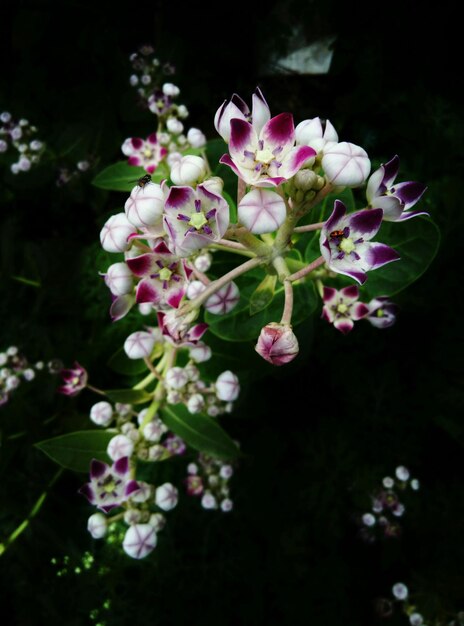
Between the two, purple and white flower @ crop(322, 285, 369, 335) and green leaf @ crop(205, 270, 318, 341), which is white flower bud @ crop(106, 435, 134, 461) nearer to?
green leaf @ crop(205, 270, 318, 341)

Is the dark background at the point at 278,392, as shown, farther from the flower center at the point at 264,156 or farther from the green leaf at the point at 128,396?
the flower center at the point at 264,156

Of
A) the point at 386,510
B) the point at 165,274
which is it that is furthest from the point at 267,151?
the point at 386,510

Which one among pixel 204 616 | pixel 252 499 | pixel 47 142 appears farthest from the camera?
pixel 47 142

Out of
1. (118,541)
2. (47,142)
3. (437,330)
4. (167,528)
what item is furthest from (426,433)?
(47,142)

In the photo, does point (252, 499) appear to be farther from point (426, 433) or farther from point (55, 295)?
point (55, 295)

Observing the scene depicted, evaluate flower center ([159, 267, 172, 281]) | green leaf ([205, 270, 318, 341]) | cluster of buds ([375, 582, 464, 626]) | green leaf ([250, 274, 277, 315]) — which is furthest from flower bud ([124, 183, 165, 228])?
cluster of buds ([375, 582, 464, 626])
